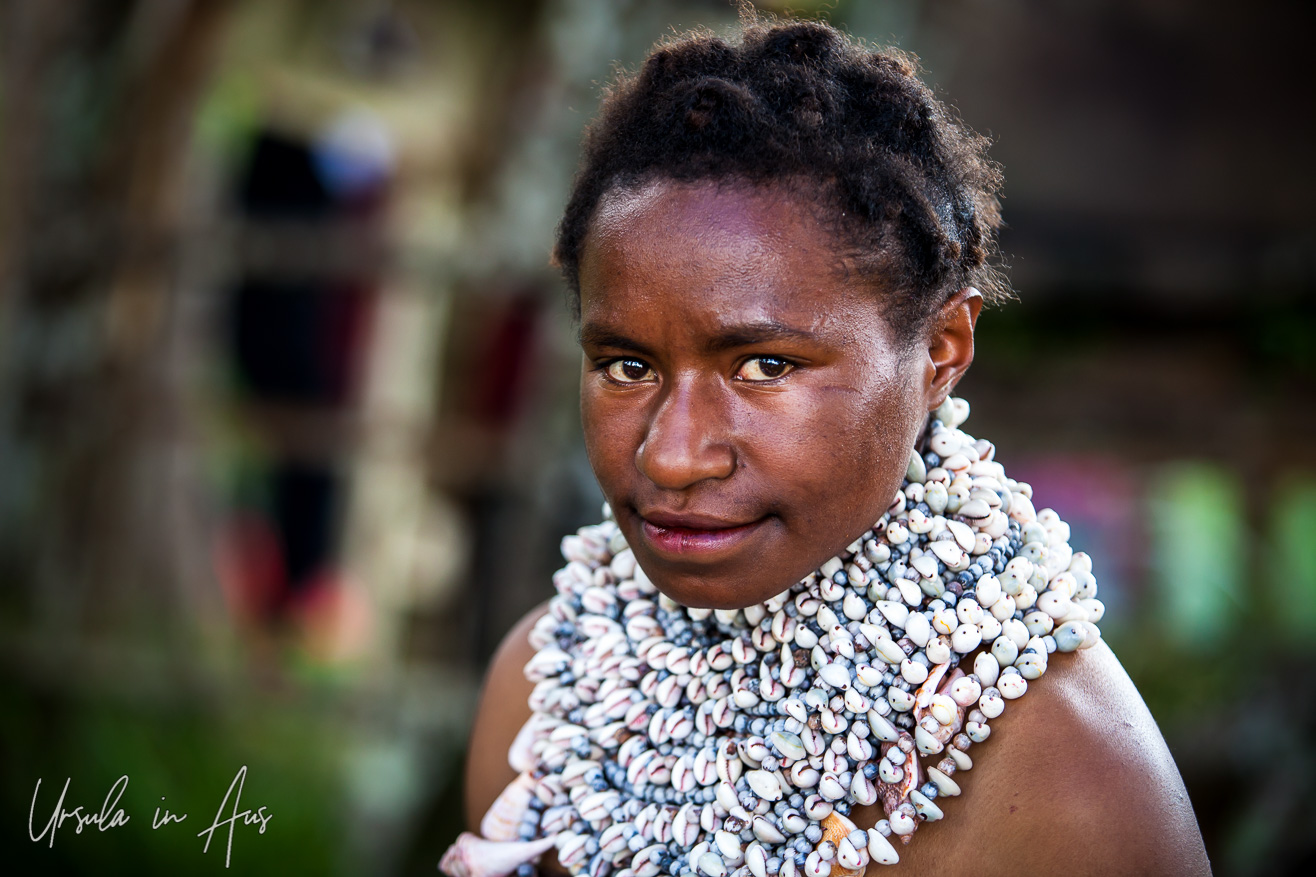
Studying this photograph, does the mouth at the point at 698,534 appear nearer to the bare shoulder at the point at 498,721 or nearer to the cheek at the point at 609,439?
the cheek at the point at 609,439

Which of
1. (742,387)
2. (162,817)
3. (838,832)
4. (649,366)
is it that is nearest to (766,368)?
(742,387)

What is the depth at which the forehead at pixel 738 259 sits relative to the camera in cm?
122

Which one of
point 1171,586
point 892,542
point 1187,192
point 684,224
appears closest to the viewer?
point 684,224

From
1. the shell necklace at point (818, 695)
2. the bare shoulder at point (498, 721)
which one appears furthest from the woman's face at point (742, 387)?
the bare shoulder at point (498, 721)

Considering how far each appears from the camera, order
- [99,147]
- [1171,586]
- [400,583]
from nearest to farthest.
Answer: [1171,586]
[99,147]
[400,583]

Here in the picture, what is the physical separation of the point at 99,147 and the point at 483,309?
216 centimetres

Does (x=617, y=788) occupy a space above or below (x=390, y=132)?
below

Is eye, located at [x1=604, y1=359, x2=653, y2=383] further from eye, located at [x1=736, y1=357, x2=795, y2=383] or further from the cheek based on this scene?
eye, located at [x1=736, y1=357, x2=795, y2=383]

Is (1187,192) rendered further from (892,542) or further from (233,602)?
(233,602)

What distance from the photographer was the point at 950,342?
140 centimetres

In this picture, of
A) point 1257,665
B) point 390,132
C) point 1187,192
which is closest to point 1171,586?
point 1257,665

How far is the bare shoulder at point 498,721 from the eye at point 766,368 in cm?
69

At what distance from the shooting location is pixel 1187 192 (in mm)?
4020

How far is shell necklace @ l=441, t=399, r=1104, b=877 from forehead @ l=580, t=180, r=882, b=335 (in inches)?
12.3
